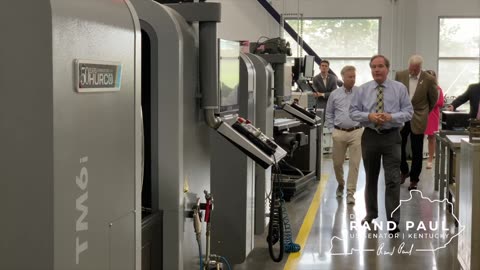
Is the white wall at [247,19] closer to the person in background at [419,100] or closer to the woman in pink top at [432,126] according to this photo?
the woman in pink top at [432,126]

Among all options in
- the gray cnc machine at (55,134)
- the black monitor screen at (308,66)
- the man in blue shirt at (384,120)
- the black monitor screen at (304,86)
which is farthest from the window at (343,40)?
the gray cnc machine at (55,134)

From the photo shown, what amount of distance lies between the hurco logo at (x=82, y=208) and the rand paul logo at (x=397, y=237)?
368cm

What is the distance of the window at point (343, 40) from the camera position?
1365 cm

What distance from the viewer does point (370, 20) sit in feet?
44.7

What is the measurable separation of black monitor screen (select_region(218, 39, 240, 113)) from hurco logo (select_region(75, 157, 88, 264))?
159 cm

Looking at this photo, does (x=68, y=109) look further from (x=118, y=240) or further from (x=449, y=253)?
(x=449, y=253)

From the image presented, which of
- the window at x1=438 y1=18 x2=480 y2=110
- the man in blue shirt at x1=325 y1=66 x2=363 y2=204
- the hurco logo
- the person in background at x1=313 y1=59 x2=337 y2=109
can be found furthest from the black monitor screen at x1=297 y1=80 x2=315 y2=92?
the hurco logo

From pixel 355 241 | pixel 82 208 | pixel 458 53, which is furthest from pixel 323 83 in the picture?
pixel 82 208

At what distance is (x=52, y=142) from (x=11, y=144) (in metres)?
0.11

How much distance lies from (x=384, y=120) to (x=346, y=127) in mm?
1654

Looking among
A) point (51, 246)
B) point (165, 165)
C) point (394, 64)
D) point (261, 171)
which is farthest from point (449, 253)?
point (394, 64)

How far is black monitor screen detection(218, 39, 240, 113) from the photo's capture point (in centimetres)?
334

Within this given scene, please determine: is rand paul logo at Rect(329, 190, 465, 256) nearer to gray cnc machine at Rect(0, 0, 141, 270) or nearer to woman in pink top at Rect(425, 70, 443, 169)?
woman in pink top at Rect(425, 70, 443, 169)
